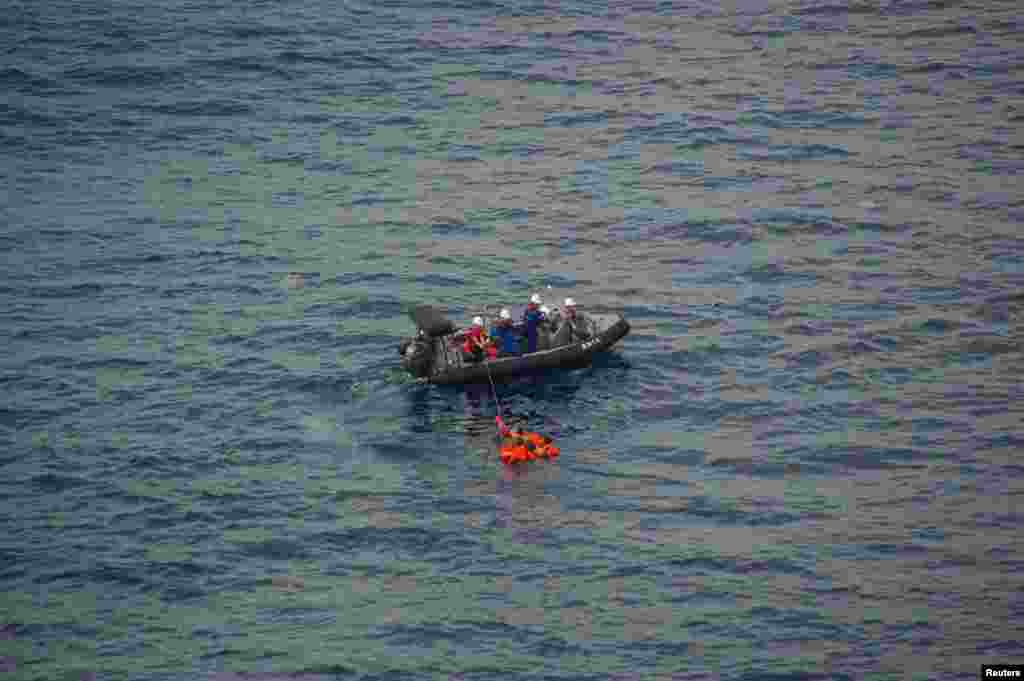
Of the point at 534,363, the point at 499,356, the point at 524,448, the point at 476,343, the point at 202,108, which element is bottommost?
the point at 524,448

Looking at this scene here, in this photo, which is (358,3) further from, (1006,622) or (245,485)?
(1006,622)

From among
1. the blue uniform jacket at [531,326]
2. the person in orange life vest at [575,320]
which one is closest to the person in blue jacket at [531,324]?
the blue uniform jacket at [531,326]

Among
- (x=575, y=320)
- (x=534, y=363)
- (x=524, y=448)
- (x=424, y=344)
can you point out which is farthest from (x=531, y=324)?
(x=524, y=448)

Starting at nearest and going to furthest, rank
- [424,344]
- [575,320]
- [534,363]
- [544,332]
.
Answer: [424,344] < [534,363] < [544,332] < [575,320]

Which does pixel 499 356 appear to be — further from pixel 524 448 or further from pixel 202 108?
pixel 202 108

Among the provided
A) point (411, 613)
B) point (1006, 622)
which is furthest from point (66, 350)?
point (1006, 622)

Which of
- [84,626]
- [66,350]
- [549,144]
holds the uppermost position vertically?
[549,144]

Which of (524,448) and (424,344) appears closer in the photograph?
(524,448)
